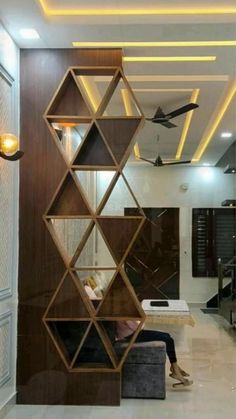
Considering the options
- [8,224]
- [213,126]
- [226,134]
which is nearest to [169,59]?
[213,126]

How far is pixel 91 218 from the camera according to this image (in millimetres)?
3621

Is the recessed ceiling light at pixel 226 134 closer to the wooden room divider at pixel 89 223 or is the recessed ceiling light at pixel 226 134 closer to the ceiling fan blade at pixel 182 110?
the ceiling fan blade at pixel 182 110

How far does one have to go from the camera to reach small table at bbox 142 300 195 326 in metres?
4.90

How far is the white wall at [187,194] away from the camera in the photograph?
5.24 m

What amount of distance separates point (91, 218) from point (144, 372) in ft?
4.40

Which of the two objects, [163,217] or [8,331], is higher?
[163,217]

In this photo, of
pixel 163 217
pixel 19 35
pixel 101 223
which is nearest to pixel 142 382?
pixel 101 223

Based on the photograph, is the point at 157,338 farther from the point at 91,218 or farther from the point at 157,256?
the point at 157,256

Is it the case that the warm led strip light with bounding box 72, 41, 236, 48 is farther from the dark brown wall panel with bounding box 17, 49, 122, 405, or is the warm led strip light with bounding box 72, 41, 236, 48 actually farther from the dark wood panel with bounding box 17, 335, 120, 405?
the dark wood panel with bounding box 17, 335, 120, 405

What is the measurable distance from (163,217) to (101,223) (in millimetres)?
1953

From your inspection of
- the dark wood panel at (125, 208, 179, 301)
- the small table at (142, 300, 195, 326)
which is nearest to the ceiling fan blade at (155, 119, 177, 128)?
the dark wood panel at (125, 208, 179, 301)

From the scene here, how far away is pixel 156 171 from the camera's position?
210 inches

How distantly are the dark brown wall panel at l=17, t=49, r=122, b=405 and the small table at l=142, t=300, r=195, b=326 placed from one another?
1.29m

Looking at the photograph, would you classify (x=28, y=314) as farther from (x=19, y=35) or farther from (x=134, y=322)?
(x=19, y=35)
